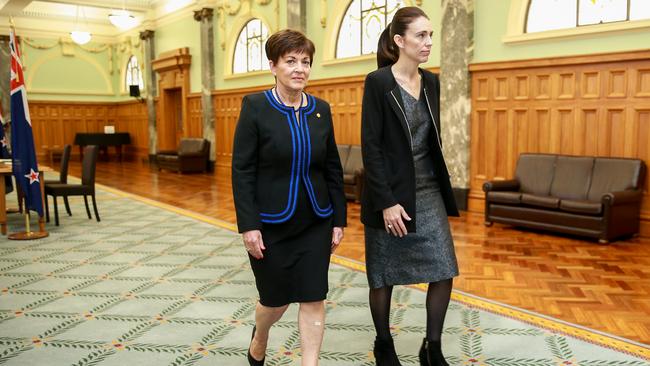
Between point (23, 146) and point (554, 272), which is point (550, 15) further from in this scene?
point (23, 146)

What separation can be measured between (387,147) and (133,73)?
60.8 ft

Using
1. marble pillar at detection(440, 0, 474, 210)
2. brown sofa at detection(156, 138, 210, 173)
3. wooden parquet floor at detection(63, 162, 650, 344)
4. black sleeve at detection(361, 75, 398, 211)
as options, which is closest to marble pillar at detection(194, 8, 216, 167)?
brown sofa at detection(156, 138, 210, 173)

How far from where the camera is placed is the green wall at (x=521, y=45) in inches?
251

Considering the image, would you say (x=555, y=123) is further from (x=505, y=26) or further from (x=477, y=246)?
(x=477, y=246)

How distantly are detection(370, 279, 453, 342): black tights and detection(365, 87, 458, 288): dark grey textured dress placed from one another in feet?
0.21

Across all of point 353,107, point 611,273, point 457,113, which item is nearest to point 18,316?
point 611,273

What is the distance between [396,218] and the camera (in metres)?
2.42

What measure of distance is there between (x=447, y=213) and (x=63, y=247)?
4506 millimetres

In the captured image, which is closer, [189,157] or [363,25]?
[363,25]

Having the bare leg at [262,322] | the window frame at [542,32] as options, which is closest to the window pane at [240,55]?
the window frame at [542,32]

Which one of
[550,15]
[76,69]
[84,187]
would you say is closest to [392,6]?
[550,15]

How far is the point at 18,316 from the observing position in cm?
365

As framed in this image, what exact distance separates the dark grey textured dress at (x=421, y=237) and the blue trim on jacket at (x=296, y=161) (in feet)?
1.50

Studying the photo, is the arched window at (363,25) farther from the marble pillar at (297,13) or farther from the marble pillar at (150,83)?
the marble pillar at (150,83)
